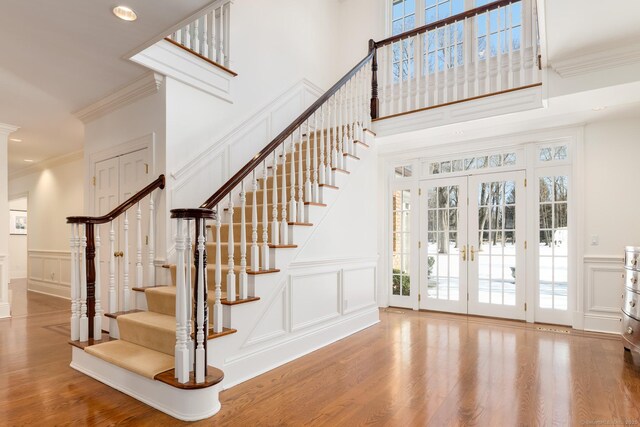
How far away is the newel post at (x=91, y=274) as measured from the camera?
306 centimetres

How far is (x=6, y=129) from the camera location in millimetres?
5145

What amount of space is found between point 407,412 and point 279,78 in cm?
443

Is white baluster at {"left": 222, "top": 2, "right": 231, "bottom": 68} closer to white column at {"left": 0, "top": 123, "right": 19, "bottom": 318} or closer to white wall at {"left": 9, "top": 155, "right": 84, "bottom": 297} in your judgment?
white column at {"left": 0, "top": 123, "right": 19, "bottom": 318}

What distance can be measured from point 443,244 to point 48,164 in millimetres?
7814

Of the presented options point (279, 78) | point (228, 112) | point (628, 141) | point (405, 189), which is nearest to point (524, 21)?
point (628, 141)

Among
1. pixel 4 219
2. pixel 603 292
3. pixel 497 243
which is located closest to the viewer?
pixel 603 292

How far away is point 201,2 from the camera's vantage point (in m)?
2.38

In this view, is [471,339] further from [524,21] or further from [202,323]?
[524,21]

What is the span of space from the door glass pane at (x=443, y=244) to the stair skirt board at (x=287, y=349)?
148 centimetres

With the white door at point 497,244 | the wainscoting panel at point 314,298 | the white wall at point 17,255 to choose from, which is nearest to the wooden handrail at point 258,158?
the wainscoting panel at point 314,298

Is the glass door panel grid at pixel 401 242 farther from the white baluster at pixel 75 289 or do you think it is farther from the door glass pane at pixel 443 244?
the white baluster at pixel 75 289

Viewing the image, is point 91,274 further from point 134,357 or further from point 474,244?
point 474,244

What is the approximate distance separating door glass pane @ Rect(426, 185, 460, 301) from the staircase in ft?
6.33

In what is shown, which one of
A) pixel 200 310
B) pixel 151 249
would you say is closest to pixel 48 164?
pixel 151 249
